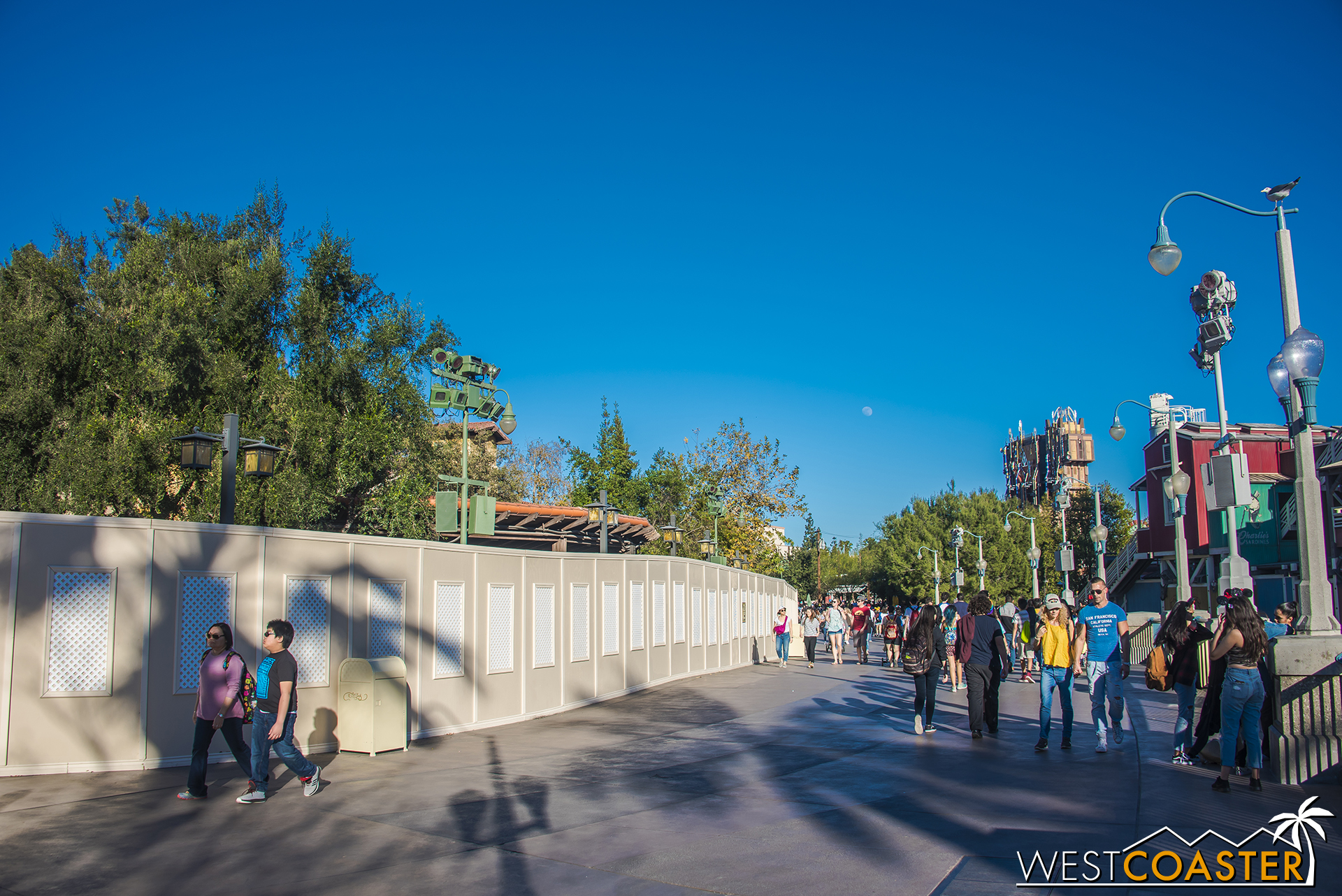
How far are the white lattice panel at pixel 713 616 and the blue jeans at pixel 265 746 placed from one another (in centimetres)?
1606

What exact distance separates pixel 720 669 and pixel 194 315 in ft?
51.1

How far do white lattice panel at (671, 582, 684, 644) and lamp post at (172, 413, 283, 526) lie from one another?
33.1ft

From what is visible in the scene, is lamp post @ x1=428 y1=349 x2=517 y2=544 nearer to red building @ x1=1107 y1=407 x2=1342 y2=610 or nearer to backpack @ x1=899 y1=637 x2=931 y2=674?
backpack @ x1=899 y1=637 x2=931 y2=674

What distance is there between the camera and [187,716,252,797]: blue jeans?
7.39 meters

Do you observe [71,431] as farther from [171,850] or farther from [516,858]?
[516,858]

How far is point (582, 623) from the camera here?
15.5m

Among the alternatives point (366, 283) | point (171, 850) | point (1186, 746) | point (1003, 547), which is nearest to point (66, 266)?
point (366, 283)

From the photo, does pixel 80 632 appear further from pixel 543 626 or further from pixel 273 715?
pixel 543 626

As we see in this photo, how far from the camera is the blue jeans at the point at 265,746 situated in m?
7.48

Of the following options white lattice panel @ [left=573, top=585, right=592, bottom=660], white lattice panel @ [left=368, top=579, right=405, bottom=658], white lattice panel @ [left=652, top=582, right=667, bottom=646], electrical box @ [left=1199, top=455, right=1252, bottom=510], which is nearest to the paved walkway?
white lattice panel @ [left=368, top=579, right=405, bottom=658]

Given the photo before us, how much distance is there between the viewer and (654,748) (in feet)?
34.8

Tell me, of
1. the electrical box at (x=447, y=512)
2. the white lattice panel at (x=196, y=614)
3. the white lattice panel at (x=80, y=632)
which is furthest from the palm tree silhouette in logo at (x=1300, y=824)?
the electrical box at (x=447, y=512)

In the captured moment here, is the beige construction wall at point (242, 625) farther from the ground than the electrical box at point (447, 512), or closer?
closer

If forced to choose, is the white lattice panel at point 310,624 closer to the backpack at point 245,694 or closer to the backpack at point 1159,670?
the backpack at point 245,694
